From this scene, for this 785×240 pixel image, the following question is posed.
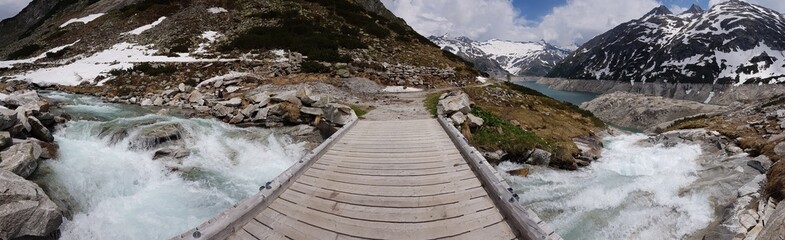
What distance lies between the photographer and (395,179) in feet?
25.6

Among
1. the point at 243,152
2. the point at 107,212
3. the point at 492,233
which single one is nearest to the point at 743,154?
the point at 492,233

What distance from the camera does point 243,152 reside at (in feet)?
44.3

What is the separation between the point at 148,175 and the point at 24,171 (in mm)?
2730

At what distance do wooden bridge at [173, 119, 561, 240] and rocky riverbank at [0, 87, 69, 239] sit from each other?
4.48m

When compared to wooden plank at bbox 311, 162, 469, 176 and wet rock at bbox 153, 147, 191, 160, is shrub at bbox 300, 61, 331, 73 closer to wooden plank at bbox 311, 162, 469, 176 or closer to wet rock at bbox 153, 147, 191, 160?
wet rock at bbox 153, 147, 191, 160

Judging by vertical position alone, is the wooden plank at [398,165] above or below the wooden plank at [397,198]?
below

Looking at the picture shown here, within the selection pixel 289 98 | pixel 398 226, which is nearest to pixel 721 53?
pixel 289 98

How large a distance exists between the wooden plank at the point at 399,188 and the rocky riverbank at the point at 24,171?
5.13 m

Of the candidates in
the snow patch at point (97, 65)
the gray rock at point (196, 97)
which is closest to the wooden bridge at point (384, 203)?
the gray rock at point (196, 97)

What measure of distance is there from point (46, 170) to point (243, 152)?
214 inches

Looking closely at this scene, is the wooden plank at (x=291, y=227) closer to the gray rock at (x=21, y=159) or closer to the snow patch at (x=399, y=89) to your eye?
the gray rock at (x=21, y=159)

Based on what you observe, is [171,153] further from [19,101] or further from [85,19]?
[85,19]

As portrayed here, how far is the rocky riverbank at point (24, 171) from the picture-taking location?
6.49 metres

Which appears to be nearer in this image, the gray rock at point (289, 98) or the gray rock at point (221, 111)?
the gray rock at point (289, 98)
